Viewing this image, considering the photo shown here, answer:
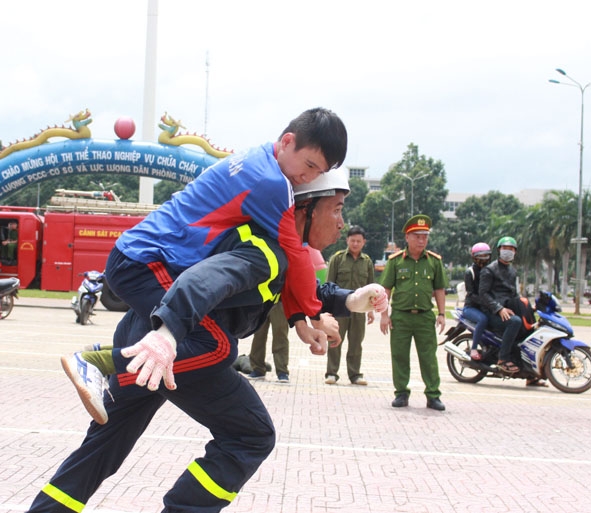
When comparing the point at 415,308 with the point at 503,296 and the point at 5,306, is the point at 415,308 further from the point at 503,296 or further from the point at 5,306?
the point at 5,306

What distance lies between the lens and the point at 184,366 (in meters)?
2.71

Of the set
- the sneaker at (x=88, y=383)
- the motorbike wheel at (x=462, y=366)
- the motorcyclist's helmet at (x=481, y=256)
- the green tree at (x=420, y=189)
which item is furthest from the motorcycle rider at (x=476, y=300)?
the green tree at (x=420, y=189)

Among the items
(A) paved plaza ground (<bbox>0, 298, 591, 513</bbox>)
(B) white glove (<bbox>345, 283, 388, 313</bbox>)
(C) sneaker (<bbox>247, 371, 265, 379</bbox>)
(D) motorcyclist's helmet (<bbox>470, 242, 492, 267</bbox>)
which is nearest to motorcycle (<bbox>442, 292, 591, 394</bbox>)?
(A) paved plaza ground (<bbox>0, 298, 591, 513</bbox>)

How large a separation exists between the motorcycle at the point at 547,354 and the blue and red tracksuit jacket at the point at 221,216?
7.75 m

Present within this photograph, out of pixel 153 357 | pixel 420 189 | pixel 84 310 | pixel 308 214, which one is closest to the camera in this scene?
pixel 153 357

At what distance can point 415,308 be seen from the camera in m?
8.31

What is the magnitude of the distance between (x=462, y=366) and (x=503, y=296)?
1.18 meters

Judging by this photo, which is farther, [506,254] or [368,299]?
[506,254]

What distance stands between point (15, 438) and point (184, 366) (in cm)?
342

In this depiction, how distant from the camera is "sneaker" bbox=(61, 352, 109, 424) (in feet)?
7.87

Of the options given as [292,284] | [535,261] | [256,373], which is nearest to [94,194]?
[256,373]

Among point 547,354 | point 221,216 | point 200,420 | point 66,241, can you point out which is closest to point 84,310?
point 66,241

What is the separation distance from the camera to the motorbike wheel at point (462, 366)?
10703 millimetres

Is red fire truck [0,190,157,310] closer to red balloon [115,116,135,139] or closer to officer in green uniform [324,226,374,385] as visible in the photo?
red balloon [115,116,135,139]
